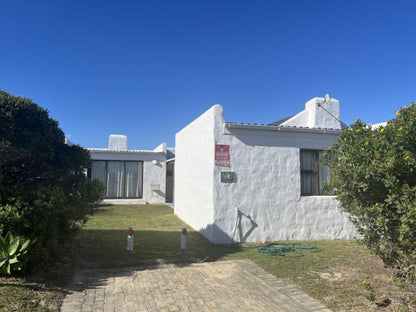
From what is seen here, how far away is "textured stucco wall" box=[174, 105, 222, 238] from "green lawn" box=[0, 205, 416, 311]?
75 centimetres

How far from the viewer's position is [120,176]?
57.4 feet

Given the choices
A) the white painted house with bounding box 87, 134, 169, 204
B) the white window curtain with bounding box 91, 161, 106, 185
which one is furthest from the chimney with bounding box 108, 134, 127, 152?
the white window curtain with bounding box 91, 161, 106, 185

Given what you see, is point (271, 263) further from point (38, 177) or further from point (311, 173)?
point (38, 177)

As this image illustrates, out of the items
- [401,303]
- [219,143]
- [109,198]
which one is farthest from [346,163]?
[109,198]

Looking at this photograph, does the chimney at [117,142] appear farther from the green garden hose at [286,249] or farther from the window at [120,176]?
the green garden hose at [286,249]

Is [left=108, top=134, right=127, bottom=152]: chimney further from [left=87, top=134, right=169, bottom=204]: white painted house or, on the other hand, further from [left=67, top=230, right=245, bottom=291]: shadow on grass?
[left=67, top=230, right=245, bottom=291]: shadow on grass

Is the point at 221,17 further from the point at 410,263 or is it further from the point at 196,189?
the point at 410,263

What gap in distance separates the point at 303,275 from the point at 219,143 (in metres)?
4.01

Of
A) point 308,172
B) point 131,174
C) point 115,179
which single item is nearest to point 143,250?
point 308,172

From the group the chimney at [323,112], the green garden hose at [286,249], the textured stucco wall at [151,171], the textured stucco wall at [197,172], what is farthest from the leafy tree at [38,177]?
the textured stucco wall at [151,171]

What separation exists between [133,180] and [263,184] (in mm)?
11547

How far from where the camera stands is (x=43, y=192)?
16.7 ft

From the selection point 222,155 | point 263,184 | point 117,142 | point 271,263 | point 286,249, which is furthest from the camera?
point 117,142

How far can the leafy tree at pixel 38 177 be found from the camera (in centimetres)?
445
